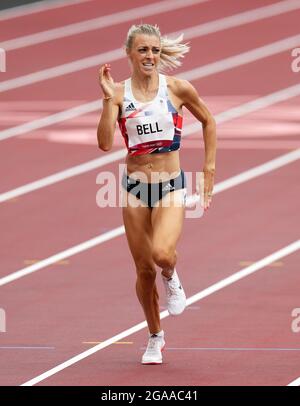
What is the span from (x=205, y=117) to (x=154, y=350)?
169cm

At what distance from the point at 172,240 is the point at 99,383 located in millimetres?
1104

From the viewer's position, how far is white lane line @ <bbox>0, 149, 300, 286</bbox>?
514 inches

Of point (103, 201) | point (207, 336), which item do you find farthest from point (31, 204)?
point (207, 336)

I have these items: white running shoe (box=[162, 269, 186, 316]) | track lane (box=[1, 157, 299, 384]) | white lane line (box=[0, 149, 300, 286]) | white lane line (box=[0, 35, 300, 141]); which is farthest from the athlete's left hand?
white lane line (box=[0, 35, 300, 141])

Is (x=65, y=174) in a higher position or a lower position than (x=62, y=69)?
lower

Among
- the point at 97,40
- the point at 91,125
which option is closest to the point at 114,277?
the point at 91,125

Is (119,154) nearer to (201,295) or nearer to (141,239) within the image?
(201,295)

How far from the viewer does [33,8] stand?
2592 centimetres

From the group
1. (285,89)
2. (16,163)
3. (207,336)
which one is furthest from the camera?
(285,89)

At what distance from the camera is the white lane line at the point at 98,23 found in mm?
23531

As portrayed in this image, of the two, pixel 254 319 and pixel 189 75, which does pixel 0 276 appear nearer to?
pixel 254 319

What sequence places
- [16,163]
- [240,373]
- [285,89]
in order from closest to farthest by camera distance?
1. [240,373]
2. [16,163]
3. [285,89]

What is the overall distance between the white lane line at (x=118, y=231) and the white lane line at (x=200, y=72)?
332cm
